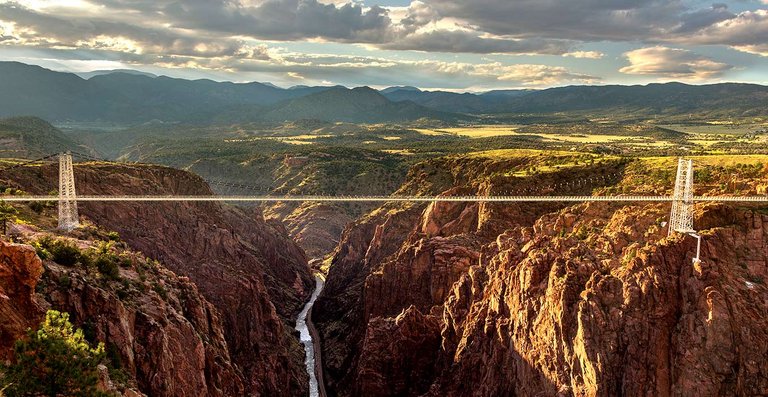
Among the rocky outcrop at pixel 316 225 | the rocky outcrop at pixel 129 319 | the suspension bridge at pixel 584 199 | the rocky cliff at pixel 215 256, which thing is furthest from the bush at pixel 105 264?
the rocky outcrop at pixel 316 225

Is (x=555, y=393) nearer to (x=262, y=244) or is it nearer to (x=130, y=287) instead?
(x=130, y=287)

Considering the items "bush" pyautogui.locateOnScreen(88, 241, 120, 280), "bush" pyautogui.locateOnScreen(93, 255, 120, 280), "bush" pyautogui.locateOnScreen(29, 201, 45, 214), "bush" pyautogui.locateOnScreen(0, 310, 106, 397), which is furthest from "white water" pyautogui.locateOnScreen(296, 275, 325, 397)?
"bush" pyautogui.locateOnScreen(0, 310, 106, 397)

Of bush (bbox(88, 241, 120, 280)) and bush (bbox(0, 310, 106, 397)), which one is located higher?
bush (bbox(0, 310, 106, 397))

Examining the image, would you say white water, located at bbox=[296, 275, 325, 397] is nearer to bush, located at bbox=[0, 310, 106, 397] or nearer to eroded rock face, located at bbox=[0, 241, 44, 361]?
eroded rock face, located at bbox=[0, 241, 44, 361]

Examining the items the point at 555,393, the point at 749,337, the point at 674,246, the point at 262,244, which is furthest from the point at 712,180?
the point at 262,244

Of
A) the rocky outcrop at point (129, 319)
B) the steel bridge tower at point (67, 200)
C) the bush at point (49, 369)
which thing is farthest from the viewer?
the steel bridge tower at point (67, 200)

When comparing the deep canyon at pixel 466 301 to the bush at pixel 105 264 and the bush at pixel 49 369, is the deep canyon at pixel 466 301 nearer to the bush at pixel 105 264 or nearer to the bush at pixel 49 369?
the bush at pixel 105 264

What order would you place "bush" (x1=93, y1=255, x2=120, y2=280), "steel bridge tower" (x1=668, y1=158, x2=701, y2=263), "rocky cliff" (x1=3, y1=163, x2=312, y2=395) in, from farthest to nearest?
"rocky cliff" (x1=3, y1=163, x2=312, y2=395) < "steel bridge tower" (x1=668, y1=158, x2=701, y2=263) < "bush" (x1=93, y1=255, x2=120, y2=280)
